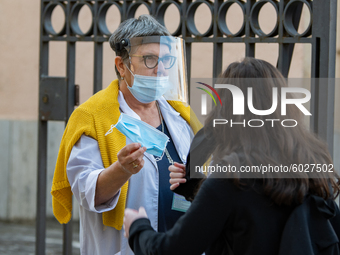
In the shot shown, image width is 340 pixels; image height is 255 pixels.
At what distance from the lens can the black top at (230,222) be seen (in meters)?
1.48

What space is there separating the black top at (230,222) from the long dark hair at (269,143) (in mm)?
45

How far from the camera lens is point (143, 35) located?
2178mm

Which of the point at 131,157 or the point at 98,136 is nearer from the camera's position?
the point at 131,157

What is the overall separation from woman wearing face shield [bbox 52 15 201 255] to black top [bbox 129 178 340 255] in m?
0.50

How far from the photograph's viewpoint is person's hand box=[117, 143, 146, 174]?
1810 millimetres

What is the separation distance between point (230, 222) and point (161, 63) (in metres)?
0.87

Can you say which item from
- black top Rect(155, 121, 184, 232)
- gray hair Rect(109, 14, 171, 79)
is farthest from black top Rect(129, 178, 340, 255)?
gray hair Rect(109, 14, 171, 79)

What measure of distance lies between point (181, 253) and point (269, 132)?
1.65 ft

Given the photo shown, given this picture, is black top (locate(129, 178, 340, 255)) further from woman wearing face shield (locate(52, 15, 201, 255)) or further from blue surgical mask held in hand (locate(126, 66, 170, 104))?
blue surgical mask held in hand (locate(126, 66, 170, 104))

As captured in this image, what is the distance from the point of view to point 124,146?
1.99 meters

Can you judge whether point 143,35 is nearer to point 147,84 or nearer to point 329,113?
point 147,84

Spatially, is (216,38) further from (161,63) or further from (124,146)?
(124,146)

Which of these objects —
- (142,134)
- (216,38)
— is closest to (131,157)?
(142,134)

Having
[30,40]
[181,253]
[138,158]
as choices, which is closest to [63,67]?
[30,40]
